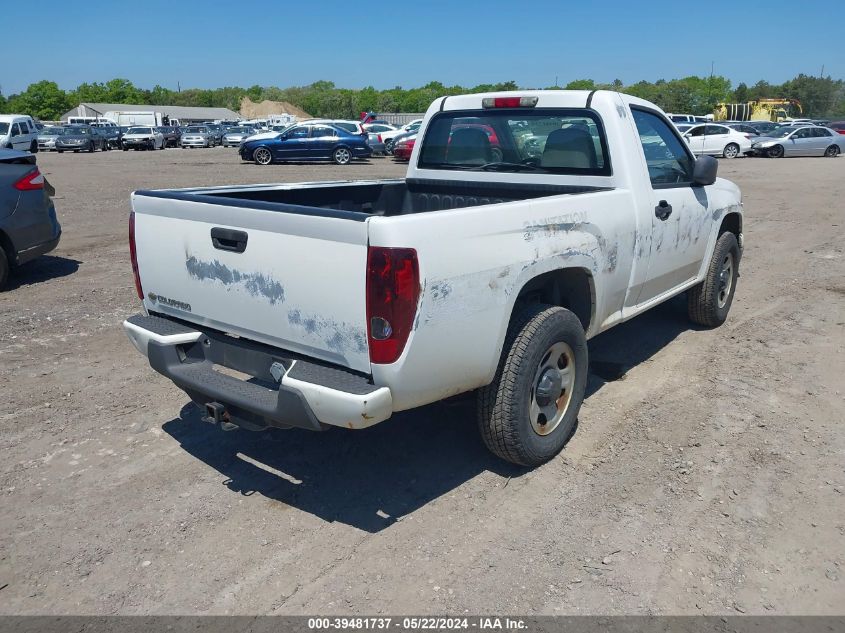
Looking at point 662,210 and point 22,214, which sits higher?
point 662,210

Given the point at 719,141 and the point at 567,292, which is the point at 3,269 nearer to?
the point at 567,292

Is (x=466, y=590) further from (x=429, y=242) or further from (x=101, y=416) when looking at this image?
(x=101, y=416)

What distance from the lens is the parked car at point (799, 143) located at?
33375 mm

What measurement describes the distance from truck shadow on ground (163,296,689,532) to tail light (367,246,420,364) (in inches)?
37.1

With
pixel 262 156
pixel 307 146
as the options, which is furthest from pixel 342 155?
pixel 262 156

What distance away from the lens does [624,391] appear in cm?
514

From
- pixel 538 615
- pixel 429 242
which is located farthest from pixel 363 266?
pixel 538 615

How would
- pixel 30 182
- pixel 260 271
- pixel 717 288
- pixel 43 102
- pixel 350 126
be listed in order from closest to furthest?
1. pixel 260 271
2. pixel 717 288
3. pixel 30 182
4. pixel 350 126
5. pixel 43 102

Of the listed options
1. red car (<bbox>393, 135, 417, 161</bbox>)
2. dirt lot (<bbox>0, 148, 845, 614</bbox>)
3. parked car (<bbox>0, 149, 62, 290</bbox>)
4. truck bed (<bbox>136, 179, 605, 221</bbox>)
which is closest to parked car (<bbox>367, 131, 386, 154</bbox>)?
red car (<bbox>393, 135, 417, 161</bbox>)

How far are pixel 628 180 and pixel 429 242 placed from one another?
2.08 metres


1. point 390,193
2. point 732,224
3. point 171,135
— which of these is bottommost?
point 732,224

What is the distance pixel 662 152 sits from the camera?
5.25 meters

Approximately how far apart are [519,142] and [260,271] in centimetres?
256

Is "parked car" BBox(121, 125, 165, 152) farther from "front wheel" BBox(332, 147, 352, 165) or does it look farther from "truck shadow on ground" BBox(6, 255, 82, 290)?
"truck shadow on ground" BBox(6, 255, 82, 290)
